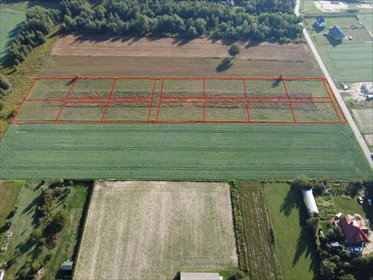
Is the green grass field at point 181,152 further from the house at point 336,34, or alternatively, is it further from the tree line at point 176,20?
the house at point 336,34

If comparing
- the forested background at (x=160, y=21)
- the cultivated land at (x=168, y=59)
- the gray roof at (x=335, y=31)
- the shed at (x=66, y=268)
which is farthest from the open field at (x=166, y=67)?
the shed at (x=66, y=268)

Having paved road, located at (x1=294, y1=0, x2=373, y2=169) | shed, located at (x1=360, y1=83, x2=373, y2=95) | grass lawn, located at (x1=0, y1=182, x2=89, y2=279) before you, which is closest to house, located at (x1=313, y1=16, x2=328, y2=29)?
paved road, located at (x1=294, y1=0, x2=373, y2=169)

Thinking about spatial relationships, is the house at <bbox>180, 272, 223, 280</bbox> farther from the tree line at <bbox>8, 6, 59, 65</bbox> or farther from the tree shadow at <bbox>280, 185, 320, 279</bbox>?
the tree line at <bbox>8, 6, 59, 65</bbox>

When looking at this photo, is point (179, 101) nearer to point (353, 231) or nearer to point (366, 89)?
point (353, 231)

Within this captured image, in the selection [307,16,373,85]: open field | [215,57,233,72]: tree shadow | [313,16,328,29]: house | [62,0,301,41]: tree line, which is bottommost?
[307,16,373,85]: open field

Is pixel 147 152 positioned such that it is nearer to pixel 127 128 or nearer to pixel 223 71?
pixel 127 128

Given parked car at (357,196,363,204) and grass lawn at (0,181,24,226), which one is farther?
parked car at (357,196,363,204)

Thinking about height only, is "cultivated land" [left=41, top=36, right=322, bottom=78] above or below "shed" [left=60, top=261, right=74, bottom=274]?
above

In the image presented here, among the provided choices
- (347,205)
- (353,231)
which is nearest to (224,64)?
(347,205)

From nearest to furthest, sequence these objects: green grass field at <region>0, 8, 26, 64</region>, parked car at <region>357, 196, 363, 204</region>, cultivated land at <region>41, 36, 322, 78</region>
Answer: parked car at <region>357, 196, 363, 204</region>
cultivated land at <region>41, 36, 322, 78</region>
green grass field at <region>0, 8, 26, 64</region>
